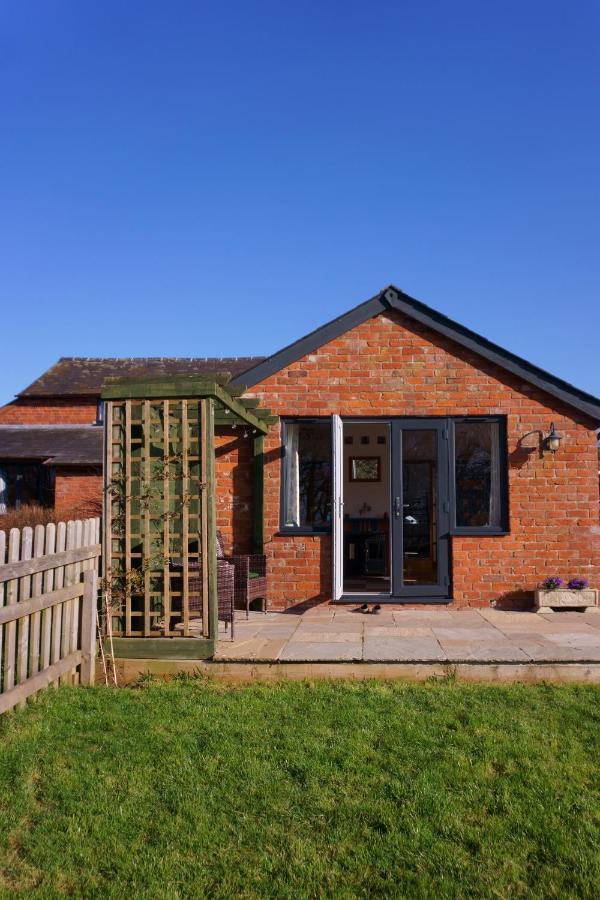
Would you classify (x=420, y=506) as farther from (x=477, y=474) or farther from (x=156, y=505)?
(x=156, y=505)

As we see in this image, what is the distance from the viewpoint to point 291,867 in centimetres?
278

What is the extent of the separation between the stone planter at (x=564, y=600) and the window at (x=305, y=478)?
9.04 feet

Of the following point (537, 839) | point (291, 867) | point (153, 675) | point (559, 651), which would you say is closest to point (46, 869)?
point (291, 867)

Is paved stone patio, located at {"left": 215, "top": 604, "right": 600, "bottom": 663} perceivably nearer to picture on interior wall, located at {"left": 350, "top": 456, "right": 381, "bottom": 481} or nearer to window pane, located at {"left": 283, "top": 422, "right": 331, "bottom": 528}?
window pane, located at {"left": 283, "top": 422, "right": 331, "bottom": 528}

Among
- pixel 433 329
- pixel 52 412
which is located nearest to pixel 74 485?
pixel 52 412

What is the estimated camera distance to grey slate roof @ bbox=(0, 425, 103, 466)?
17.3m

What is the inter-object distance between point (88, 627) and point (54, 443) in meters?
14.8

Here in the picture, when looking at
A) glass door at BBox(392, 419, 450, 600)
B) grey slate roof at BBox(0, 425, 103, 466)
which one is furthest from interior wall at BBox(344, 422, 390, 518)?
grey slate roof at BBox(0, 425, 103, 466)

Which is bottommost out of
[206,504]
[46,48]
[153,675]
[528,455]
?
[153,675]

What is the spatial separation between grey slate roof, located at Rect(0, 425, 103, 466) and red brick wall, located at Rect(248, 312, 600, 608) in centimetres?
928

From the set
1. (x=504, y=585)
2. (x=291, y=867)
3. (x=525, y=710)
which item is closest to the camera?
(x=291, y=867)

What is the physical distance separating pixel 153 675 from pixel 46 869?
2.85 metres

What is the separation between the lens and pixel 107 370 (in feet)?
82.1

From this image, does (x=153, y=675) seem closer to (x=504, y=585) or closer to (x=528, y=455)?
(x=504, y=585)
